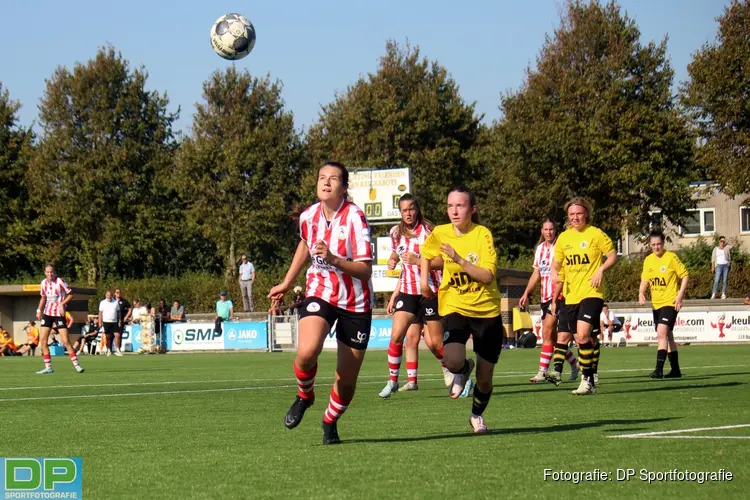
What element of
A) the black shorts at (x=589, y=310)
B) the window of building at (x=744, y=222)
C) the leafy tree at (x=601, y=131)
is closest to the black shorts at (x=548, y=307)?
the black shorts at (x=589, y=310)

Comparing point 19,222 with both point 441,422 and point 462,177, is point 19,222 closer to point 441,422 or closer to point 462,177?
point 462,177

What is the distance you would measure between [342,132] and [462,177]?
7322 millimetres

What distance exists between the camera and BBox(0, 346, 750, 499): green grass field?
19.2 ft

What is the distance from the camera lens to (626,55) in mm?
53469

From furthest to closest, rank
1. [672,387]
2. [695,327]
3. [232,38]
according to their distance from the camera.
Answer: [695,327] → [232,38] → [672,387]

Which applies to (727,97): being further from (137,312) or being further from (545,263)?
Answer: (545,263)

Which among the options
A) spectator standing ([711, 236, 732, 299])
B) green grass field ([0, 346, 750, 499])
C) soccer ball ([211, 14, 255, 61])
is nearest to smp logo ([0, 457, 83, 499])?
green grass field ([0, 346, 750, 499])

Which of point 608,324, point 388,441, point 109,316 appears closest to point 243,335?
point 109,316

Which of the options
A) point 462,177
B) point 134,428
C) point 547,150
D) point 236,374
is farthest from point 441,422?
point 462,177

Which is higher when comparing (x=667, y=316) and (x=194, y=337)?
(x=667, y=316)

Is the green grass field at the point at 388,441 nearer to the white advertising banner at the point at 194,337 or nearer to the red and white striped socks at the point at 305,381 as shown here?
the red and white striped socks at the point at 305,381

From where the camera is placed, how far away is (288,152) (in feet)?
216

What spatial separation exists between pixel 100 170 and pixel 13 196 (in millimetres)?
4973

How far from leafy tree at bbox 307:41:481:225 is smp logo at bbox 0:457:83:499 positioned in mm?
54381
